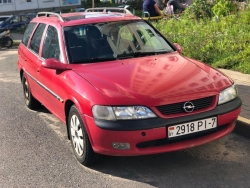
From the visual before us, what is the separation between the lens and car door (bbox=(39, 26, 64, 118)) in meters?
4.75

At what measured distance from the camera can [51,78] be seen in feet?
16.2

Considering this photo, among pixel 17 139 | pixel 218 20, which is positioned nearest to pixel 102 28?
pixel 17 139

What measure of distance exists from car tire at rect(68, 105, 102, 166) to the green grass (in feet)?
13.6

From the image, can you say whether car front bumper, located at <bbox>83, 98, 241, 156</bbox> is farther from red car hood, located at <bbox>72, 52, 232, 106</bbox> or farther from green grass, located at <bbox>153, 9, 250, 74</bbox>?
green grass, located at <bbox>153, 9, 250, 74</bbox>

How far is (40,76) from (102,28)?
1.13m

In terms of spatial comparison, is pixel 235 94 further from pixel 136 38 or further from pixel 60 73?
pixel 60 73

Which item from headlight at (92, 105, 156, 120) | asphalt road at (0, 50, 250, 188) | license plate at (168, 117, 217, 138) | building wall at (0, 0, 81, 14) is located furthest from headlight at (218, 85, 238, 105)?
building wall at (0, 0, 81, 14)

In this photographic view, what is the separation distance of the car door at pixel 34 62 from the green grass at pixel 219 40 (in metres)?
3.76

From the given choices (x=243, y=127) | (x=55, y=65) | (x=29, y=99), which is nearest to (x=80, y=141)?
(x=55, y=65)

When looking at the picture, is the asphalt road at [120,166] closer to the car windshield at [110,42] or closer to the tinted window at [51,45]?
the tinted window at [51,45]

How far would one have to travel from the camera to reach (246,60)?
301 inches

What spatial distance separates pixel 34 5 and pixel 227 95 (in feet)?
131

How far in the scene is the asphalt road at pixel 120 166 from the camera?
12.8 feet

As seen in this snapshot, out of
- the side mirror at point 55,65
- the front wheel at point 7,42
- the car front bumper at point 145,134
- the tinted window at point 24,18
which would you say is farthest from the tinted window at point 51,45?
the tinted window at point 24,18
